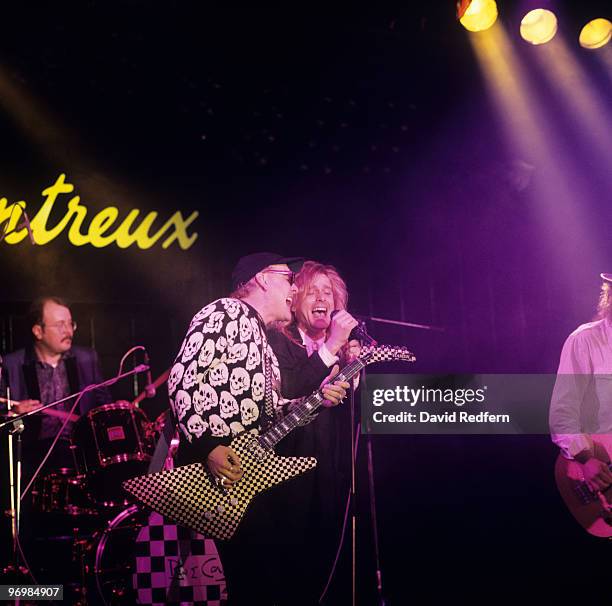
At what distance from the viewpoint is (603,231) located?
5207 mm

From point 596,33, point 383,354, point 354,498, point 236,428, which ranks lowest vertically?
point 354,498

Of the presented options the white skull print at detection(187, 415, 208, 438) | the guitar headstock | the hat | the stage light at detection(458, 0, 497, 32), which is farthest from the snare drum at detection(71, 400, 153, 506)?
the stage light at detection(458, 0, 497, 32)

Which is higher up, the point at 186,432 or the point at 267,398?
the point at 267,398

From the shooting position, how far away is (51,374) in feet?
16.4

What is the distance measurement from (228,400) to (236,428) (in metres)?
0.17

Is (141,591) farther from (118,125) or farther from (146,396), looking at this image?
(118,125)

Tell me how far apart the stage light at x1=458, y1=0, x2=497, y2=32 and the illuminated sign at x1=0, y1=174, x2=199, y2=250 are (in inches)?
91.3

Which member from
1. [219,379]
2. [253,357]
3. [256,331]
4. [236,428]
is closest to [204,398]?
[219,379]

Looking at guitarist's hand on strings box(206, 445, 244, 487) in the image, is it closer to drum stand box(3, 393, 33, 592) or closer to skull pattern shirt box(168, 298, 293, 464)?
skull pattern shirt box(168, 298, 293, 464)

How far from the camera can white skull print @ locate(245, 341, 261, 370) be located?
4.23 metres

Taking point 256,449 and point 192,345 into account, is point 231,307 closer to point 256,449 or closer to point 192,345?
point 192,345

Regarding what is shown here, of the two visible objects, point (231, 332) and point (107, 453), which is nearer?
point (231, 332)

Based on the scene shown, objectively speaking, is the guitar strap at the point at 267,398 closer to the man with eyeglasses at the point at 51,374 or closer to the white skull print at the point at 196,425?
the white skull print at the point at 196,425

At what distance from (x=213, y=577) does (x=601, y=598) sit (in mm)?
2508
